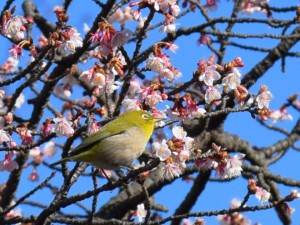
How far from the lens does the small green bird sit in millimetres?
4953

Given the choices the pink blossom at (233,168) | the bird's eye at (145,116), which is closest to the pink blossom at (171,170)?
the pink blossom at (233,168)

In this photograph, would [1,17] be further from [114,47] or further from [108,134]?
[108,134]

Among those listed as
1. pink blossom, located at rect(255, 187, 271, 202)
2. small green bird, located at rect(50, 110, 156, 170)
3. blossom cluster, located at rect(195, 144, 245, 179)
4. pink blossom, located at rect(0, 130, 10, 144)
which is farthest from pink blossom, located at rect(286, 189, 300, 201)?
pink blossom, located at rect(0, 130, 10, 144)

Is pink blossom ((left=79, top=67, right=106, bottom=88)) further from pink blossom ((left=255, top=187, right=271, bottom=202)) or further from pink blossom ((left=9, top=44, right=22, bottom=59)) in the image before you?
pink blossom ((left=255, top=187, right=271, bottom=202))

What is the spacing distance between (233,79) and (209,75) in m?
0.22

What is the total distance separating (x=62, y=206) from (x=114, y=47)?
1.32 m

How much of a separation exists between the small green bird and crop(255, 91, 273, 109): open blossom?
31.9 inches

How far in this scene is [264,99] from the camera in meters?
5.25

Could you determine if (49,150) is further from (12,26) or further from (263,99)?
(263,99)

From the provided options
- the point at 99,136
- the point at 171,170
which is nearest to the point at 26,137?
the point at 99,136

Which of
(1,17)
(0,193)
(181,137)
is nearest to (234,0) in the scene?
(0,193)

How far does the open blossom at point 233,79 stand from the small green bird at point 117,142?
63 cm

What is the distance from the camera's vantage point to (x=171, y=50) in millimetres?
5500

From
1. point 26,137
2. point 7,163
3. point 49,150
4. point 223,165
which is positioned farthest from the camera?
point 49,150
